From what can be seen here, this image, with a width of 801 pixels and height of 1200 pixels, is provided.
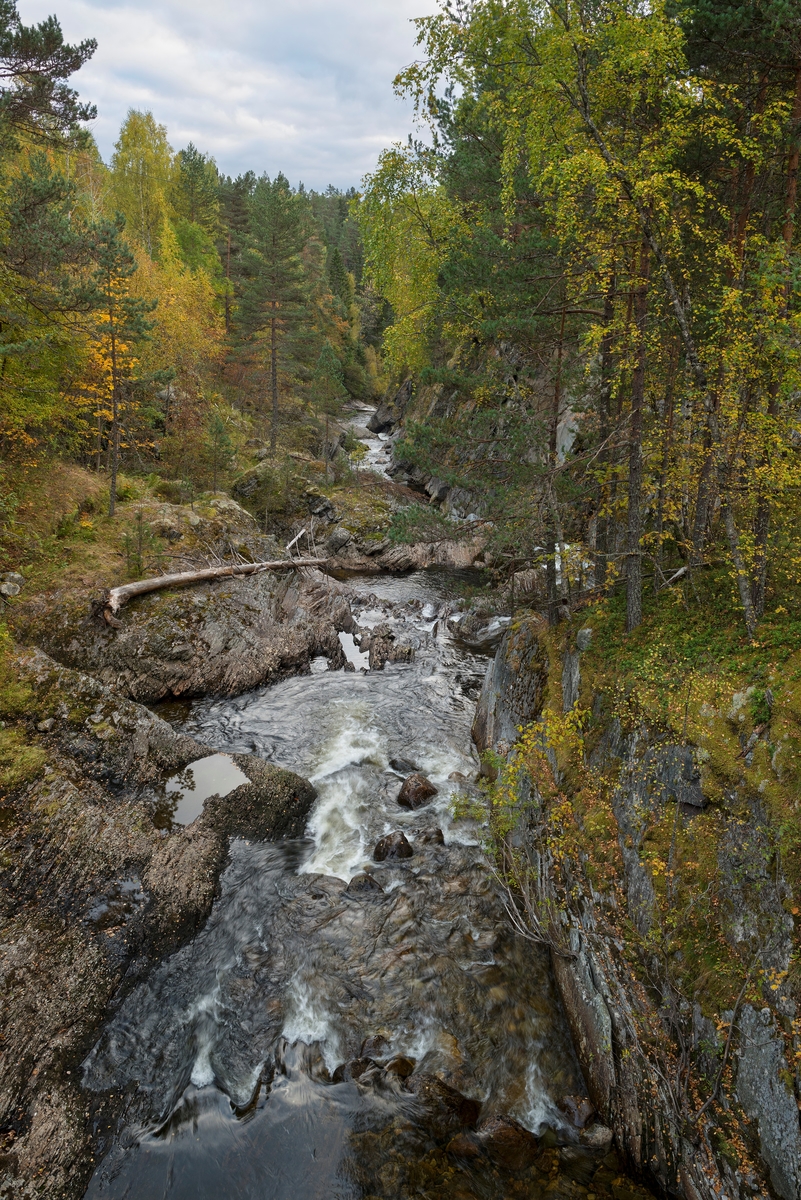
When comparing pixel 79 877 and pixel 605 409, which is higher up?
pixel 605 409

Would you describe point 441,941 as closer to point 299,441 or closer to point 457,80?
point 457,80

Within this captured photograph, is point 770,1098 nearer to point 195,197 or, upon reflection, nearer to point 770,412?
point 770,412

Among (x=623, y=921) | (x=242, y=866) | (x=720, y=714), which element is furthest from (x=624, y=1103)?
(x=242, y=866)

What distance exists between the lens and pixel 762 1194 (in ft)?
15.0

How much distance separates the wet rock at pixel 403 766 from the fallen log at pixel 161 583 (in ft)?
28.7

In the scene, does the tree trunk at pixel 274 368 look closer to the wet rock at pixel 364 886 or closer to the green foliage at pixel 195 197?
the green foliage at pixel 195 197

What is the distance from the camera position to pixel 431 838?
11.4 meters

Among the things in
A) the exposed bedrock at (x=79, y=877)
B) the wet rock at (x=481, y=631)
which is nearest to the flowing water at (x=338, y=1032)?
the exposed bedrock at (x=79, y=877)

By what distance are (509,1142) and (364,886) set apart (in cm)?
435

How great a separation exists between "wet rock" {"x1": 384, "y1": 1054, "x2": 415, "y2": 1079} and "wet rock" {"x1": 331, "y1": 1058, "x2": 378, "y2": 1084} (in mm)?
203

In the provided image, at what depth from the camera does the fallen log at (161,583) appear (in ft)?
51.4

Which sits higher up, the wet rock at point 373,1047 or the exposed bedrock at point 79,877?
the exposed bedrock at point 79,877

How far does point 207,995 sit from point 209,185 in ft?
231

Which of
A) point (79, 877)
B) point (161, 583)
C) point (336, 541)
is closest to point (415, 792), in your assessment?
point (79, 877)
